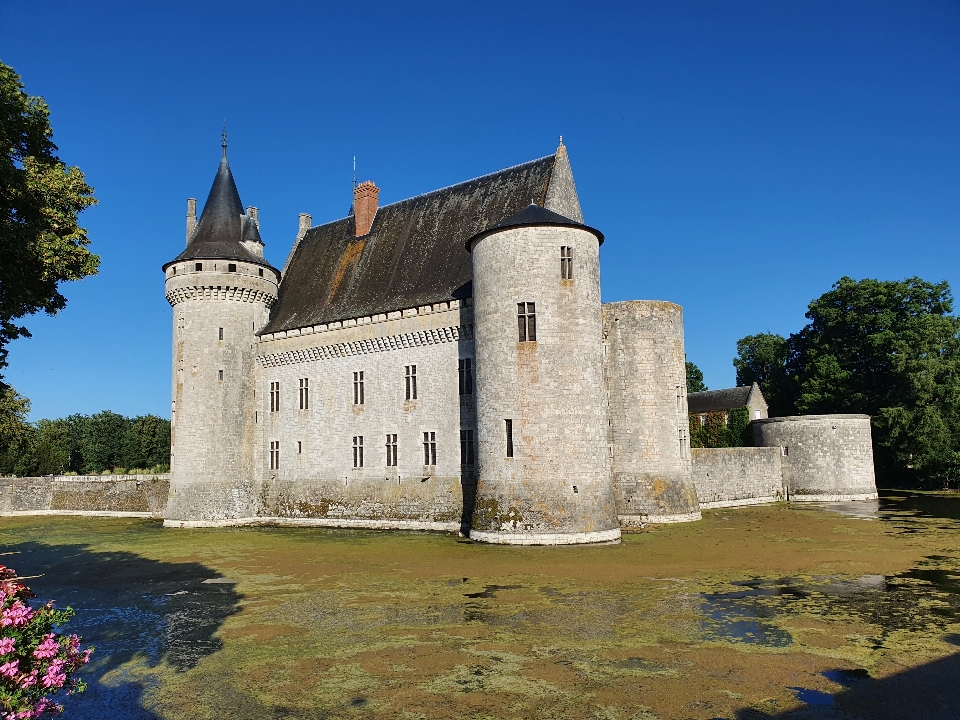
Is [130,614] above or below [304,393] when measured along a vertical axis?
below

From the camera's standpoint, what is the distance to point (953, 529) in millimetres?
19828

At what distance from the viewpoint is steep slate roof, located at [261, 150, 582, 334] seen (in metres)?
24.0

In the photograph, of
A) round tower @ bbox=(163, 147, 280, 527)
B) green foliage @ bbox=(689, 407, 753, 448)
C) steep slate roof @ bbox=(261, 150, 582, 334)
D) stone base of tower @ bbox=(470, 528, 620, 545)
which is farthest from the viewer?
green foliage @ bbox=(689, 407, 753, 448)

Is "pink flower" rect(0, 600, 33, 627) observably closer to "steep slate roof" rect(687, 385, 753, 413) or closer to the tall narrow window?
the tall narrow window

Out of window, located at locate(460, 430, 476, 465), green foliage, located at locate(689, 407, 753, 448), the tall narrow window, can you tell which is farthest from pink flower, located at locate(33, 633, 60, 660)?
green foliage, located at locate(689, 407, 753, 448)

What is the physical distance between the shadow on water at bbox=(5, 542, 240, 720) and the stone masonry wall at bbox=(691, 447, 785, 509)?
20181mm

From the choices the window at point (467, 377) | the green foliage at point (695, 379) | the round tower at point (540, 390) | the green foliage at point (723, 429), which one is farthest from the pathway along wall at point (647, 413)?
the green foliage at point (695, 379)

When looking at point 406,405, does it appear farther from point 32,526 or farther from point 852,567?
point 32,526

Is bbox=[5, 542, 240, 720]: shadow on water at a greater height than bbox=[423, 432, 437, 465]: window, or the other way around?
bbox=[423, 432, 437, 465]: window

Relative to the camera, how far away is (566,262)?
19.8 m

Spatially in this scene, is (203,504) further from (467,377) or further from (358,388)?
(467,377)

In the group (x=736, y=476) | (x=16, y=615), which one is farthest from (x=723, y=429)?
(x=16, y=615)

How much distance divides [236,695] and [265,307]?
2400cm

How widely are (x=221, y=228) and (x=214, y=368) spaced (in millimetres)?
6182
